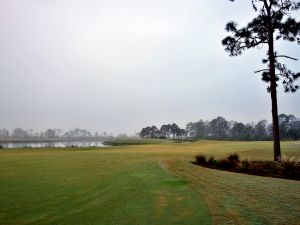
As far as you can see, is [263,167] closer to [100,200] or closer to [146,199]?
[146,199]

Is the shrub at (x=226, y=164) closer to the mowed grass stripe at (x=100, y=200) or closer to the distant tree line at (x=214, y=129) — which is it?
the mowed grass stripe at (x=100, y=200)

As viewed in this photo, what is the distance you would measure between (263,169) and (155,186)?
7.62 metres

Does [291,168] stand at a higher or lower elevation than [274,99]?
lower

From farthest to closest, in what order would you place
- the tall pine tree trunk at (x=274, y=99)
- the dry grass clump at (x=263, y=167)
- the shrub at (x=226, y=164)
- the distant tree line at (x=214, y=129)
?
the distant tree line at (x=214, y=129) < the tall pine tree trunk at (x=274, y=99) < the shrub at (x=226, y=164) < the dry grass clump at (x=263, y=167)

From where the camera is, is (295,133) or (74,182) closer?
(74,182)

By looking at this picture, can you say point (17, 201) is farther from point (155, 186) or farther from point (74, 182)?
point (155, 186)

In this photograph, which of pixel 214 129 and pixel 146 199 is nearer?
pixel 146 199

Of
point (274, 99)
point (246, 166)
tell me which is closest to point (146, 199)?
point (246, 166)

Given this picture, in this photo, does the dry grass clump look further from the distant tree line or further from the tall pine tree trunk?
the distant tree line

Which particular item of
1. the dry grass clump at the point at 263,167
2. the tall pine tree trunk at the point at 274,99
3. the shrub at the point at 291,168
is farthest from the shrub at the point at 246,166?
the tall pine tree trunk at the point at 274,99

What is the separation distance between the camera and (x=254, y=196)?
8789mm

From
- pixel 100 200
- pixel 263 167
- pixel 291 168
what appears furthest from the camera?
pixel 263 167

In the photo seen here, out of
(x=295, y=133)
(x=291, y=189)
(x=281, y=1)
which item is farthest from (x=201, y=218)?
(x=295, y=133)

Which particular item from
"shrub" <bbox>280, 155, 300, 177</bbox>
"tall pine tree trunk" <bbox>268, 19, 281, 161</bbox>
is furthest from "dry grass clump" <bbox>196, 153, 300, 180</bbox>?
"tall pine tree trunk" <bbox>268, 19, 281, 161</bbox>
